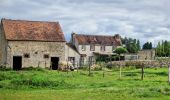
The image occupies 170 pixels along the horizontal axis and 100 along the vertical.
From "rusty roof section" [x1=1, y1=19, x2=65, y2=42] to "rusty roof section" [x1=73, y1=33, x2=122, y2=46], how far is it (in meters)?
27.4

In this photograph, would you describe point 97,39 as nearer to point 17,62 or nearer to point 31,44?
point 31,44

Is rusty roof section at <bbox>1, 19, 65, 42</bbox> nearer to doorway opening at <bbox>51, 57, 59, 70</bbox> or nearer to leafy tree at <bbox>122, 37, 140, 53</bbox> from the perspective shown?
doorway opening at <bbox>51, 57, 59, 70</bbox>

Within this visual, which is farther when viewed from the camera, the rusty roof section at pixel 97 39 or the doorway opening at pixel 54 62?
the rusty roof section at pixel 97 39

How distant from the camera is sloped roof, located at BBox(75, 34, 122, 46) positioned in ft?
301

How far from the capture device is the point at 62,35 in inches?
2454

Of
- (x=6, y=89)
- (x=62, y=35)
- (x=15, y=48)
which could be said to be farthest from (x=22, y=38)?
(x=6, y=89)

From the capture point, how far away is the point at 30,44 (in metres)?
59.5

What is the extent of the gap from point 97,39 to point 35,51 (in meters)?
36.0

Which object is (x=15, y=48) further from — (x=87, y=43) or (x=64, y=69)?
(x=87, y=43)

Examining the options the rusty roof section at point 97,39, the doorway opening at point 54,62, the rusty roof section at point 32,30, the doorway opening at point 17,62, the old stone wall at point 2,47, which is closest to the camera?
the doorway opening at point 17,62

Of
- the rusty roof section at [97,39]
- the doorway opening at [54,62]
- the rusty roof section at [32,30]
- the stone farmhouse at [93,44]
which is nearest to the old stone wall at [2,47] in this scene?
the rusty roof section at [32,30]

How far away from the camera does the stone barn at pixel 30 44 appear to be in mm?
58281

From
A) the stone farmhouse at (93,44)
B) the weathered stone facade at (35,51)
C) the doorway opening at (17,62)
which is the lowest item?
the doorway opening at (17,62)

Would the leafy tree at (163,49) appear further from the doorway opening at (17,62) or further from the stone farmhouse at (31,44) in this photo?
the doorway opening at (17,62)
